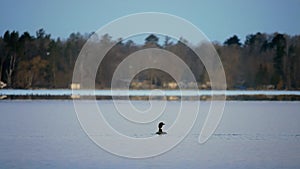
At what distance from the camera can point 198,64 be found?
5694 cm

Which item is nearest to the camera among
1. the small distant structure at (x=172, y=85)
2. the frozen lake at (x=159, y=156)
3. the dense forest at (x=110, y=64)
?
the frozen lake at (x=159, y=156)

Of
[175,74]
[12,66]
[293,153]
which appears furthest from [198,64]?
[293,153]

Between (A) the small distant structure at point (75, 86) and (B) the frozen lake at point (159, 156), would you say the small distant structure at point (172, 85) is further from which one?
(B) the frozen lake at point (159, 156)

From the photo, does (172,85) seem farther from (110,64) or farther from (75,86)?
(75,86)

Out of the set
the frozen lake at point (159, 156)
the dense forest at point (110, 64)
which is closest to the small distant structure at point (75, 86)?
the dense forest at point (110, 64)

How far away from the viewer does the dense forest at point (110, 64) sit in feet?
163

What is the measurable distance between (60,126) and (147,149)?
5499mm

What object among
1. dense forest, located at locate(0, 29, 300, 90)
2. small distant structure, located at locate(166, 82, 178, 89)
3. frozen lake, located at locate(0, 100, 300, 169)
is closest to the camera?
frozen lake, located at locate(0, 100, 300, 169)

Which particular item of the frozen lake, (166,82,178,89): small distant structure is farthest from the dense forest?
the frozen lake

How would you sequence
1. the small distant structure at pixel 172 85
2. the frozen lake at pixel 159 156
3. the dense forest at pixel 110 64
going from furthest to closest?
the small distant structure at pixel 172 85 → the dense forest at pixel 110 64 → the frozen lake at pixel 159 156

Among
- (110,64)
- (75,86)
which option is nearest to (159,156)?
(75,86)

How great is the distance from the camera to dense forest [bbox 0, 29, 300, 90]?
4962cm

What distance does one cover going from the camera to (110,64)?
54812mm

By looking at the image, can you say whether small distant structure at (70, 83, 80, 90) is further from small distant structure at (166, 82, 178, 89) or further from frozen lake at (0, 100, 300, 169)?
frozen lake at (0, 100, 300, 169)
